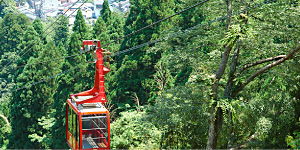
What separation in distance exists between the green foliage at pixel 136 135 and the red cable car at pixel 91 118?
1.81 metres

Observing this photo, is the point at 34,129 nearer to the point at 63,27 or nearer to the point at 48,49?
the point at 48,49

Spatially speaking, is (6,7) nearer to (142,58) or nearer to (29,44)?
(29,44)

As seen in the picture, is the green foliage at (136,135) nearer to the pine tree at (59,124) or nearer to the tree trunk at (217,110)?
the tree trunk at (217,110)

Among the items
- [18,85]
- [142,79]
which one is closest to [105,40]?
[142,79]

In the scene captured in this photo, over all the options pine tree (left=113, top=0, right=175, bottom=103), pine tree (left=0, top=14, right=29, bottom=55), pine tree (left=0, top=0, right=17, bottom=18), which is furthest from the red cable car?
pine tree (left=0, top=0, right=17, bottom=18)

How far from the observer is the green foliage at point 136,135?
10753 millimetres

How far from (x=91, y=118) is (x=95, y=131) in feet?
2.63

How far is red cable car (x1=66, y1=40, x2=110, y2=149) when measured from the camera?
8.66m

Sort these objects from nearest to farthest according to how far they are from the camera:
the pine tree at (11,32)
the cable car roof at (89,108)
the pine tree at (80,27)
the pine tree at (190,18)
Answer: the cable car roof at (89,108), the pine tree at (190,18), the pine tree at (80,27), the pine tree at (11,32)

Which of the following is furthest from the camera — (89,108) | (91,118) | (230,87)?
(230,87)

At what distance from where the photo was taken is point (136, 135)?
37.3ft

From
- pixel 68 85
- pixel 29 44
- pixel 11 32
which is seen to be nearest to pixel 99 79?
pixel 68 85

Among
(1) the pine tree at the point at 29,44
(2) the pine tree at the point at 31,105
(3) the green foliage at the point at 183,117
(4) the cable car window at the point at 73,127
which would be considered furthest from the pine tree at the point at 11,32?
(3) the green foliage at the point at 183,117

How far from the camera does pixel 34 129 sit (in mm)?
25219
